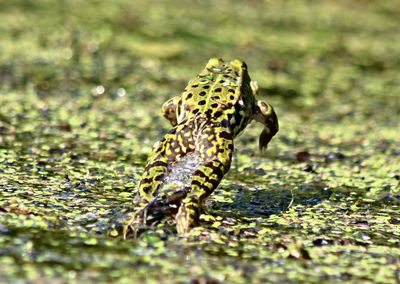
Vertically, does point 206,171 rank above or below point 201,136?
below

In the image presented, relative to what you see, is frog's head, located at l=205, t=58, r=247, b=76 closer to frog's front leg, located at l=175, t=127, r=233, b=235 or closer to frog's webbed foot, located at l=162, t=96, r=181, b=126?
frog's webbed foot, located at l=162, t=96, r=181, b=126

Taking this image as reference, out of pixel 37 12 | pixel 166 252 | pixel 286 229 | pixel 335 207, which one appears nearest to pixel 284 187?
pixel 335 207

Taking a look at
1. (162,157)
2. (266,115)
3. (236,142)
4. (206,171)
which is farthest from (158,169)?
(236,142)

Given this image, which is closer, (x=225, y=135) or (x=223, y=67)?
(x=225, y=135)

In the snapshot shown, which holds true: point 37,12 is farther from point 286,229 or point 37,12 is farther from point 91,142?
point 286,229

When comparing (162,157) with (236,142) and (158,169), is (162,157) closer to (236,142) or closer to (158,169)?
(158,169)

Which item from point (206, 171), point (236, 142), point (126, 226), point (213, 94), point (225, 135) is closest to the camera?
point (126, 226)

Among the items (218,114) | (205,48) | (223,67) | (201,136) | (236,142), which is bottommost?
(201,136)
